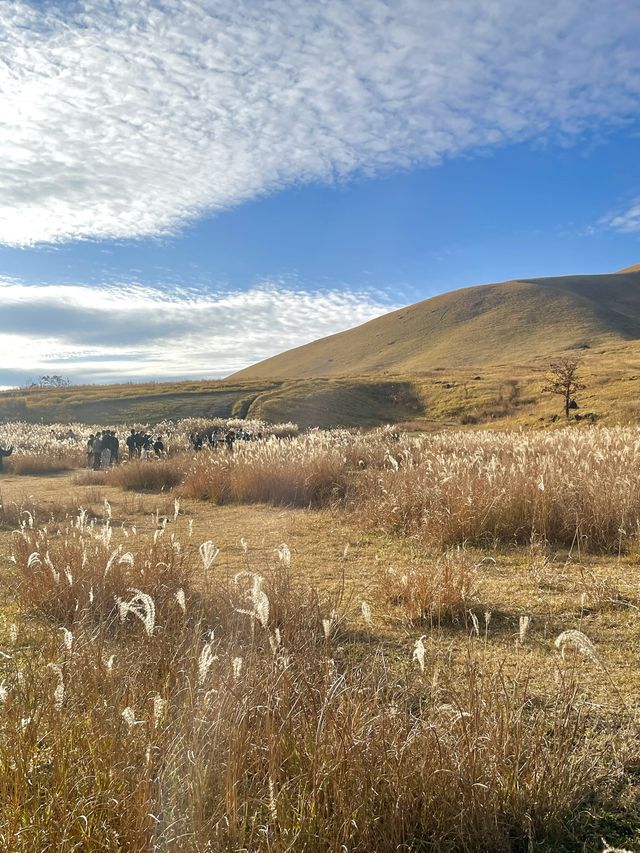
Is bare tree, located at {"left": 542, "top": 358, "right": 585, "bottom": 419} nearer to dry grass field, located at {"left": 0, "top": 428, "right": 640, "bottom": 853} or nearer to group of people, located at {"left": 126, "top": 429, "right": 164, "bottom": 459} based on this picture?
group of people, located at {"left": 126, "top": 429, "right": 164, "bottom": 459}

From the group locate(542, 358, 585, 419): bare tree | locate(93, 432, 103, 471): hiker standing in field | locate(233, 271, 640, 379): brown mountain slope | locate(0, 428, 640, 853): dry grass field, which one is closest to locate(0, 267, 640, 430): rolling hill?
locate(233, 271, 640, 379): brown mountain slope

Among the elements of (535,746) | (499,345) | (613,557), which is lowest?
(613,557)

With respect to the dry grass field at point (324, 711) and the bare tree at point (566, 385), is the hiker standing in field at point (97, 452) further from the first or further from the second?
the bare tree at point (566, 385)

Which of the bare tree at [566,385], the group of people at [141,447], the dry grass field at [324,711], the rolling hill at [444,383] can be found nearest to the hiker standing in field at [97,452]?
the group of people at [141,447]

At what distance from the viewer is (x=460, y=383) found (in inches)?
1805

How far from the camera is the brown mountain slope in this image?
265 feet

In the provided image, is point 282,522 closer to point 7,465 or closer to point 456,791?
point 456,791

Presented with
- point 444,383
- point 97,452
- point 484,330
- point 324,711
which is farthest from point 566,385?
point 484,330

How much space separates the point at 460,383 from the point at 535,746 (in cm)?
4481

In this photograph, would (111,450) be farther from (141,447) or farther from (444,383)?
(444,383)

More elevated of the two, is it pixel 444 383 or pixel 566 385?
pixel 444 383

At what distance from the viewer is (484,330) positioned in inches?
3612

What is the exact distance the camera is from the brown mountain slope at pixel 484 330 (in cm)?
8088

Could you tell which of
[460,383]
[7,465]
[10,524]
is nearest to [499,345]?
[460,383]
